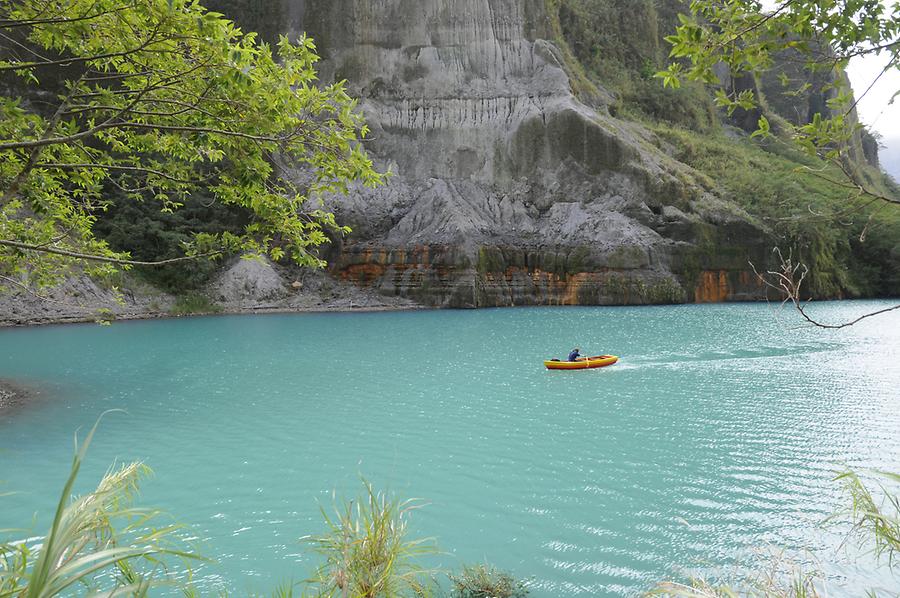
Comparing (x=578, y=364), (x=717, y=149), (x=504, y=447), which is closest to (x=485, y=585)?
(x=504, y=447)

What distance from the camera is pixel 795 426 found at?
41.8 ft

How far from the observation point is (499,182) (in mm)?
53562

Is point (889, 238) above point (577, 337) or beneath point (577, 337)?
Result: above

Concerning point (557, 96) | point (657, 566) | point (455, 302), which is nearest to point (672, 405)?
point (657, 566)

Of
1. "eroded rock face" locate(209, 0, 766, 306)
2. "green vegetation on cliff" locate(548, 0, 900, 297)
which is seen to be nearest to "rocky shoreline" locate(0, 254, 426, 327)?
"eroded rock face" locate(209, 0, 766, 306)

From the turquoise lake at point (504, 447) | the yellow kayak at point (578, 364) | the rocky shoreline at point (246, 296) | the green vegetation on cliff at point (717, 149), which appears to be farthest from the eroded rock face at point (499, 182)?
the yellow kayak at point (578, 364)

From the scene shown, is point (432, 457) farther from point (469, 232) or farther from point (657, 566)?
point (469, 232)

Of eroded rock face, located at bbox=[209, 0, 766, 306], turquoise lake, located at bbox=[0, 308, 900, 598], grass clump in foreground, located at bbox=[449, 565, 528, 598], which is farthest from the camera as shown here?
eroded rock face, located at bbox=[209, 0, 766, 306]

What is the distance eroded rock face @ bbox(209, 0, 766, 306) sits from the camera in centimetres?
4822

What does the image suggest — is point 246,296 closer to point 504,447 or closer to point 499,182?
point 499,182

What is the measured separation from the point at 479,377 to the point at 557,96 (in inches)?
1700

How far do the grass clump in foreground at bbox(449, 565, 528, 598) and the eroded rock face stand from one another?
41.4 metres

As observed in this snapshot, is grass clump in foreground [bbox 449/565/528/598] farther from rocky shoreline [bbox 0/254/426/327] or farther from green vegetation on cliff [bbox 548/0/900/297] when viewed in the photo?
green vegetation on cliff [bbox 548/0/900/297]

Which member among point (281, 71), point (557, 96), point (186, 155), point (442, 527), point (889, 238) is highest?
point (557, 96)
